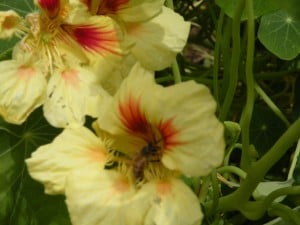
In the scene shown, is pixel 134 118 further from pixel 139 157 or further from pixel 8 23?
pixel 8 23

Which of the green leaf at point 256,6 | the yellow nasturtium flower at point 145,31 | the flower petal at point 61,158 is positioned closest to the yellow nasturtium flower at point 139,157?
the flower petal at point 61,158

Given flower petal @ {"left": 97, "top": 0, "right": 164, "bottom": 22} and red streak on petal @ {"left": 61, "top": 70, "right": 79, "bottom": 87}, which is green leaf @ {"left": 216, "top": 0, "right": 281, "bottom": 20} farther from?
red streak on petal @ {"left": 61, "top": 70, "right": 79, "bottom": 87}

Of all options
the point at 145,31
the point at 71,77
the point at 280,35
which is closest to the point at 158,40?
the point at 145,31

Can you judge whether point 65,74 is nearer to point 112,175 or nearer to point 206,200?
point 112,175

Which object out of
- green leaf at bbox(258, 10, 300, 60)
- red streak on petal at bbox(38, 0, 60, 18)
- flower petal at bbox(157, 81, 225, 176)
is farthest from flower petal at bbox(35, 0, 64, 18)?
green leaf at bbox(258, 10, 300, 60)

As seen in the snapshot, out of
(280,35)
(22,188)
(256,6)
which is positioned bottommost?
(22,188)

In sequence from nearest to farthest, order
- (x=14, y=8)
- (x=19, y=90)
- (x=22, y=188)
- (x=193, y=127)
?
1. (x=193, y=127)
2. (x=19, y=90)
3. (x=22, y=188)
4. (x=14, y=8)
